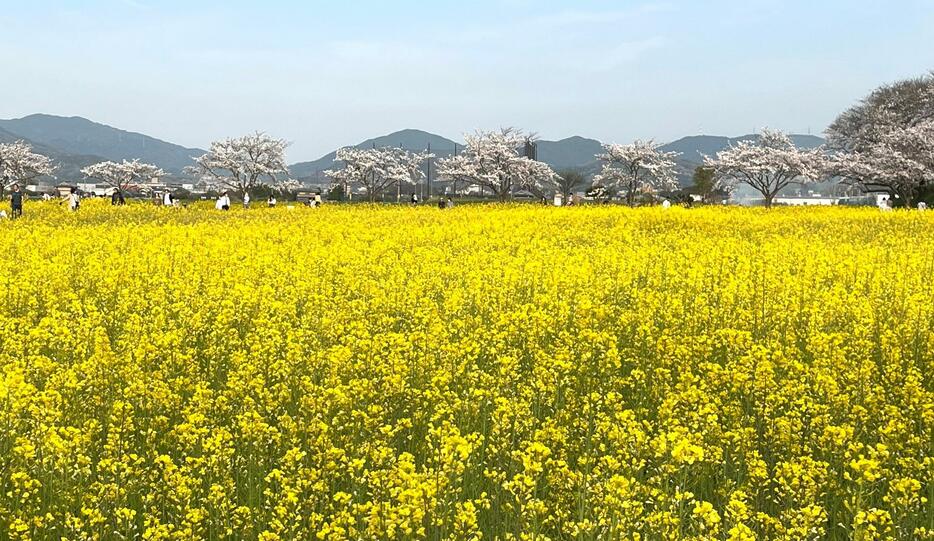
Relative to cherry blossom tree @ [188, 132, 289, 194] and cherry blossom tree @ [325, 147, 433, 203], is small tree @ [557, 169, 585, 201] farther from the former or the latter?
cherry blossom tree @ [188, 132, 289, 194]

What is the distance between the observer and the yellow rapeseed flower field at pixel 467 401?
3398mm

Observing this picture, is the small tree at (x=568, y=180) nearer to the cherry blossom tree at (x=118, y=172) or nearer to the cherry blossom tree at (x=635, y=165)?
the cherry blossom tree at (x=635, y=165)

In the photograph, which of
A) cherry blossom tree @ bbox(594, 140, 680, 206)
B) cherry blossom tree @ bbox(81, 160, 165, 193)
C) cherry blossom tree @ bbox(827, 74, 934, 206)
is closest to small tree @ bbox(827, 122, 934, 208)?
cherry blossom tree @ bbox(827, 74, 934, 206)

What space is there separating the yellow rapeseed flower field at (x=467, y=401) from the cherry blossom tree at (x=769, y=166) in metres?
41.7

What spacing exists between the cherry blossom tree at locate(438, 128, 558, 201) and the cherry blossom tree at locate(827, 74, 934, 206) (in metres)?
25.9

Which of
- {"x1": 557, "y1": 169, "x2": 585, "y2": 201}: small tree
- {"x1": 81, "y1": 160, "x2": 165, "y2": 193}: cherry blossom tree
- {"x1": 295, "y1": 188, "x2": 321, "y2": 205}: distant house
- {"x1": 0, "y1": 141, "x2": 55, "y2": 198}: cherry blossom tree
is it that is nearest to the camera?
{"x1": 295, "y1": 188, "x2": 321, "y2": 205}: distant house

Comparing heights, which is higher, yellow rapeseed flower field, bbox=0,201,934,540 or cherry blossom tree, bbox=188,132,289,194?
cherry blossom tree, bbox=188,132,289,194

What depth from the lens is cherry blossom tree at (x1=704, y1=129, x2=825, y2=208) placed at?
50.2 meters

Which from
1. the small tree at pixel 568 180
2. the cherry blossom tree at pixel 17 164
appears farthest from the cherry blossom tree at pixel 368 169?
the cherry blossom tree at pixel 17 164

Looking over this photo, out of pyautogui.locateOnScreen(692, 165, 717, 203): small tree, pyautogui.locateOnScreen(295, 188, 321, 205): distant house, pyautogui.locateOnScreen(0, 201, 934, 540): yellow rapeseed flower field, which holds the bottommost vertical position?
pyautogui.locateOnScreen(0, 201, 934, 540): yellow rapeseed flower field

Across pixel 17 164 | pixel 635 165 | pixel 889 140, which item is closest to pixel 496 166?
pixel 635 165

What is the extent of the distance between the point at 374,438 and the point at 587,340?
2.75 meters

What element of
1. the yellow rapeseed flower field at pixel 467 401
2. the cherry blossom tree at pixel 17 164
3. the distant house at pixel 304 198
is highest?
the cherry blossom tree at pixel 17 164

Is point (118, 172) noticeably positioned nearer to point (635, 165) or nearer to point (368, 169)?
point (368, 169)
